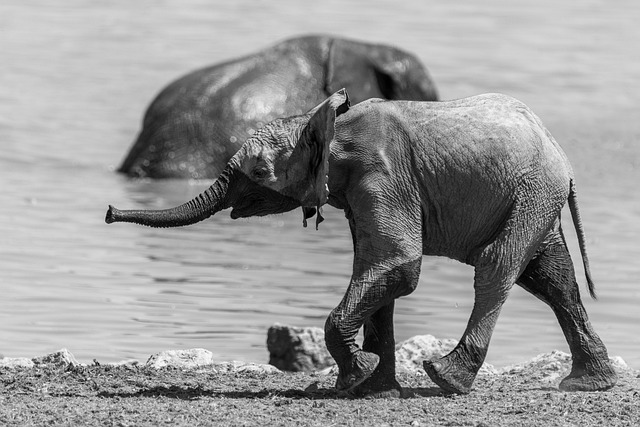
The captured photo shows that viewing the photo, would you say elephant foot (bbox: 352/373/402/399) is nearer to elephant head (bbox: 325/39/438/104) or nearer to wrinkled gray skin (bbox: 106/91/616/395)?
wrinkled gray skin (bbox: 106/91/616/395)

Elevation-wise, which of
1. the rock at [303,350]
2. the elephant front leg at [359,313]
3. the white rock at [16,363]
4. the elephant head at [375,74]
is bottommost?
the elephant head at [375,74]

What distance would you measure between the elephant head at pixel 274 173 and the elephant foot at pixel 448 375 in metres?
0.94

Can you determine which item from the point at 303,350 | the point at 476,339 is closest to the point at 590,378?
the point at 476,339

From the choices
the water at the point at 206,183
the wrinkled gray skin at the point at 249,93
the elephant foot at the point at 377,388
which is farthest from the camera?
the wrinkled gray skin at the point at 249,93

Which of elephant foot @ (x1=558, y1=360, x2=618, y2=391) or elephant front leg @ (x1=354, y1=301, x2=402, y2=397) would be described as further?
elephant foot @ (x1=558, y1=360, x2=618, y2=391)

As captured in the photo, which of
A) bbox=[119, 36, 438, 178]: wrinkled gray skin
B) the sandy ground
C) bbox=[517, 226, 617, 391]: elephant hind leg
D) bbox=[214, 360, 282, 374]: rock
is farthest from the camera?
bbox=[119, 36, 438, 178]: wrinkled gray skin

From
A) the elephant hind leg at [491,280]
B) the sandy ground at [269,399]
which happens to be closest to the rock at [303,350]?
the sandy ground at [269,399]

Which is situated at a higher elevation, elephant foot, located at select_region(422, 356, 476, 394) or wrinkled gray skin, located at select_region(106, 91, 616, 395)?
wrinkled gray skin, located at select_region(106, 91, 616, 395)

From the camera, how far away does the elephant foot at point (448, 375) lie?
8.19m

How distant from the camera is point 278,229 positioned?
50.1 feet

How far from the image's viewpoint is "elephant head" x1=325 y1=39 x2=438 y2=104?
61.2ft

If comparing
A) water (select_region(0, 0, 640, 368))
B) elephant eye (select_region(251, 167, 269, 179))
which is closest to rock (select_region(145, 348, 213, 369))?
water (select_region(0, 0, 640, 368))

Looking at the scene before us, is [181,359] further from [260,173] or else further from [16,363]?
A: [260,173]

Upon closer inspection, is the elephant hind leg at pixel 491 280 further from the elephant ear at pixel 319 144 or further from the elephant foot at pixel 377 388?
the elephant ear at pixel 319 144
